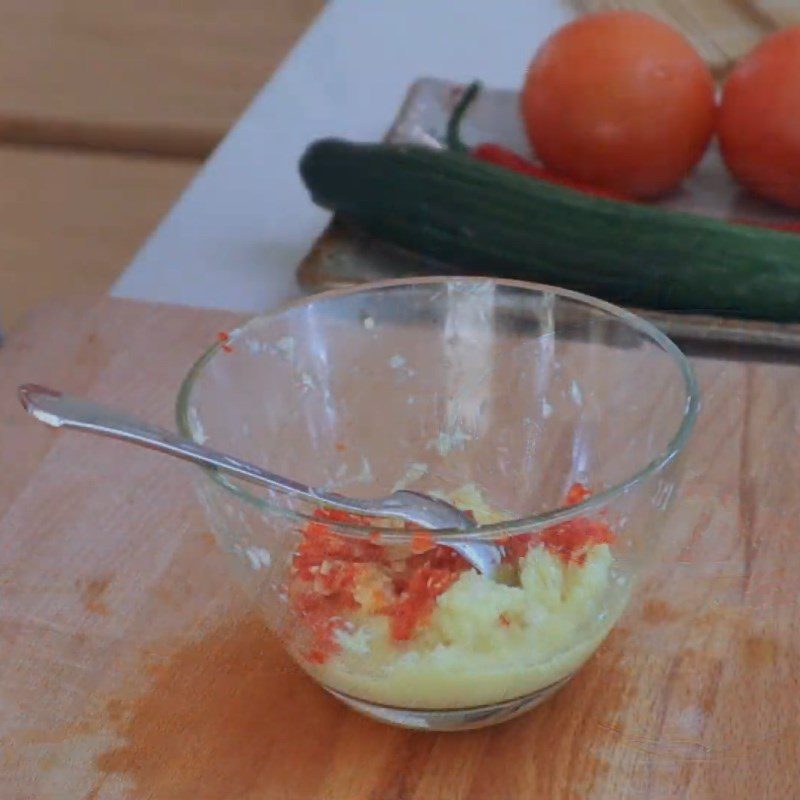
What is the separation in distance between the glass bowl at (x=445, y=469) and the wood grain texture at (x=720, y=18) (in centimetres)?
80

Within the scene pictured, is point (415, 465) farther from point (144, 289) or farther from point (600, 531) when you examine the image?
point (144, 289)

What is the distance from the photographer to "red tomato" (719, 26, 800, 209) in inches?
41.9

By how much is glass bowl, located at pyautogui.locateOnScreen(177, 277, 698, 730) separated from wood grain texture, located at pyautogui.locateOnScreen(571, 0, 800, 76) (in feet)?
2.63

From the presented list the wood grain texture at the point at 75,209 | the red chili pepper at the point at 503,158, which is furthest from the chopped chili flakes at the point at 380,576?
the wood grain texture at the point at 75,209

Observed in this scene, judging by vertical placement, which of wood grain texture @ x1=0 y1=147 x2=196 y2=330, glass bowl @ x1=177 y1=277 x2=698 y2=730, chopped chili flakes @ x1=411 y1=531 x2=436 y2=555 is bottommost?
wood grain texture @ x1=0 y1=147 x2=196 y2=330

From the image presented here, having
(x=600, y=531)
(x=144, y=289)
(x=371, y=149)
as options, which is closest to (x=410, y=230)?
(x=371, y=149)

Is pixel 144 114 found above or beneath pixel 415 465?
beneath

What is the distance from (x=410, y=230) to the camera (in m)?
1.01

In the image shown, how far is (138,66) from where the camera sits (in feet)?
7.14

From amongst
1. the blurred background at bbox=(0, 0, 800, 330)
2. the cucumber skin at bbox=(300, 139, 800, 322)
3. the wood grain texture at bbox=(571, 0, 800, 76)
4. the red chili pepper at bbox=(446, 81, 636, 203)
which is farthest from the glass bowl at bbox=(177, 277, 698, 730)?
the blurred background at bbox=(0, 0, 800, 330)

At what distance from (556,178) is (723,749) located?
0.66 meters

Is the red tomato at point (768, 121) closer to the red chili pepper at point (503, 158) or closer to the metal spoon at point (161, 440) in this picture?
the red chili pepper at point (503, 158)

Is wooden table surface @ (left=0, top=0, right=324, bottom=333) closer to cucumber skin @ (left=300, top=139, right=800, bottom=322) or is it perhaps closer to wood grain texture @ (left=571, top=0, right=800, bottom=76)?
wood grain texture @ (left=571, top=0, right=800, bottom=76)

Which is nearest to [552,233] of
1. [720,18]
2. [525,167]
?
[525,167]
